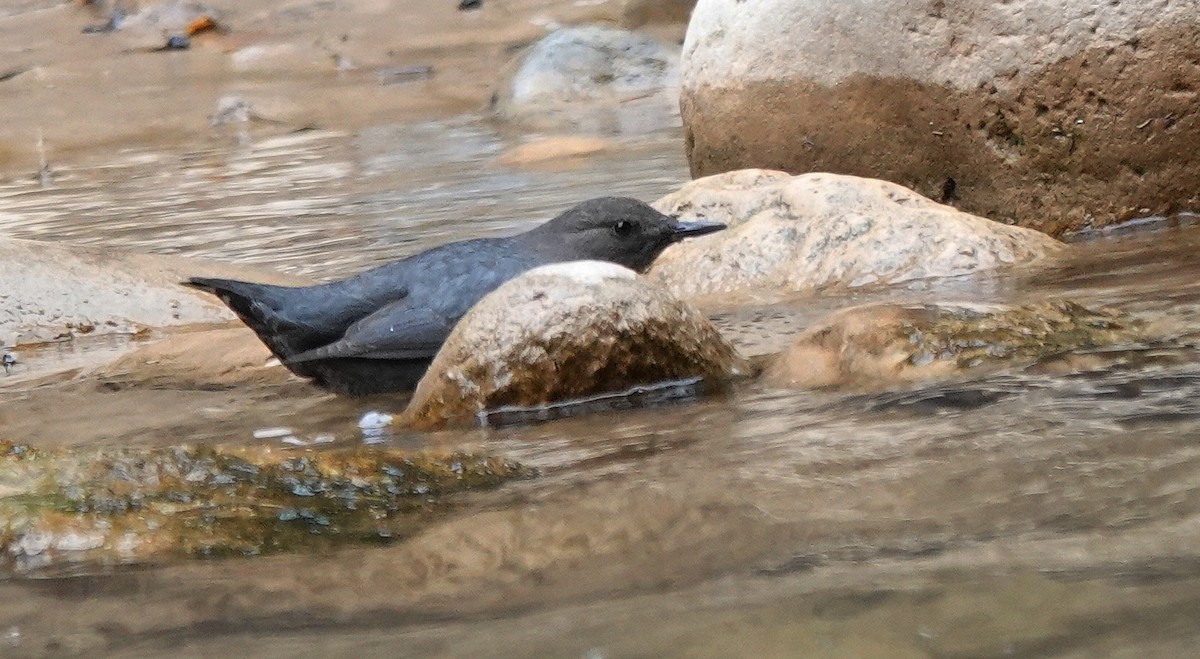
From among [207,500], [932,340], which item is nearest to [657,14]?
[932,340]

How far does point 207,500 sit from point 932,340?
6.10ft

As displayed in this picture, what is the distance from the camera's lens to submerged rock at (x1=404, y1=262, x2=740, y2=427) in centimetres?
419

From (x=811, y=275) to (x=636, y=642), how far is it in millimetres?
3769

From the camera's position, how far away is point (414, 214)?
8.62m

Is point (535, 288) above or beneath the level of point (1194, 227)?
above

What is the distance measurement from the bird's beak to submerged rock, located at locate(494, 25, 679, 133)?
7.48 m

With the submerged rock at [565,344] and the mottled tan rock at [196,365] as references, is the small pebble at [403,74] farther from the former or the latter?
the submerged rock at [565,344]

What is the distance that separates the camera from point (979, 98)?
21.0ft

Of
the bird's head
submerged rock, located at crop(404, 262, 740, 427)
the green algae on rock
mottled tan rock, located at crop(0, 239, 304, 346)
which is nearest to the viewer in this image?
the green algae on rock

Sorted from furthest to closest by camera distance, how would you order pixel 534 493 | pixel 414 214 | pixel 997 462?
pixel 414 214
pixel 534 493
pixel 997 462

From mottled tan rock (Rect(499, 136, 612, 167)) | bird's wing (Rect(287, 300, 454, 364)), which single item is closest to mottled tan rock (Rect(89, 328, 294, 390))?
bird's wing (Rect(287, 300, 454, 364))

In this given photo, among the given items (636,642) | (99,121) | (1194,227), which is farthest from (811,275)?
(99,121)

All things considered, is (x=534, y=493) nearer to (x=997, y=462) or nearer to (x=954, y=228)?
(x=997, y=462)

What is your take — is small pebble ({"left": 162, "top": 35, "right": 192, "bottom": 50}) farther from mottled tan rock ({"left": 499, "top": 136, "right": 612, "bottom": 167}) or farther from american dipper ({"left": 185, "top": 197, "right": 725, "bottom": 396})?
american dipper ({"left": 185, "top": 197, "right": 725, "bottom": 396})
